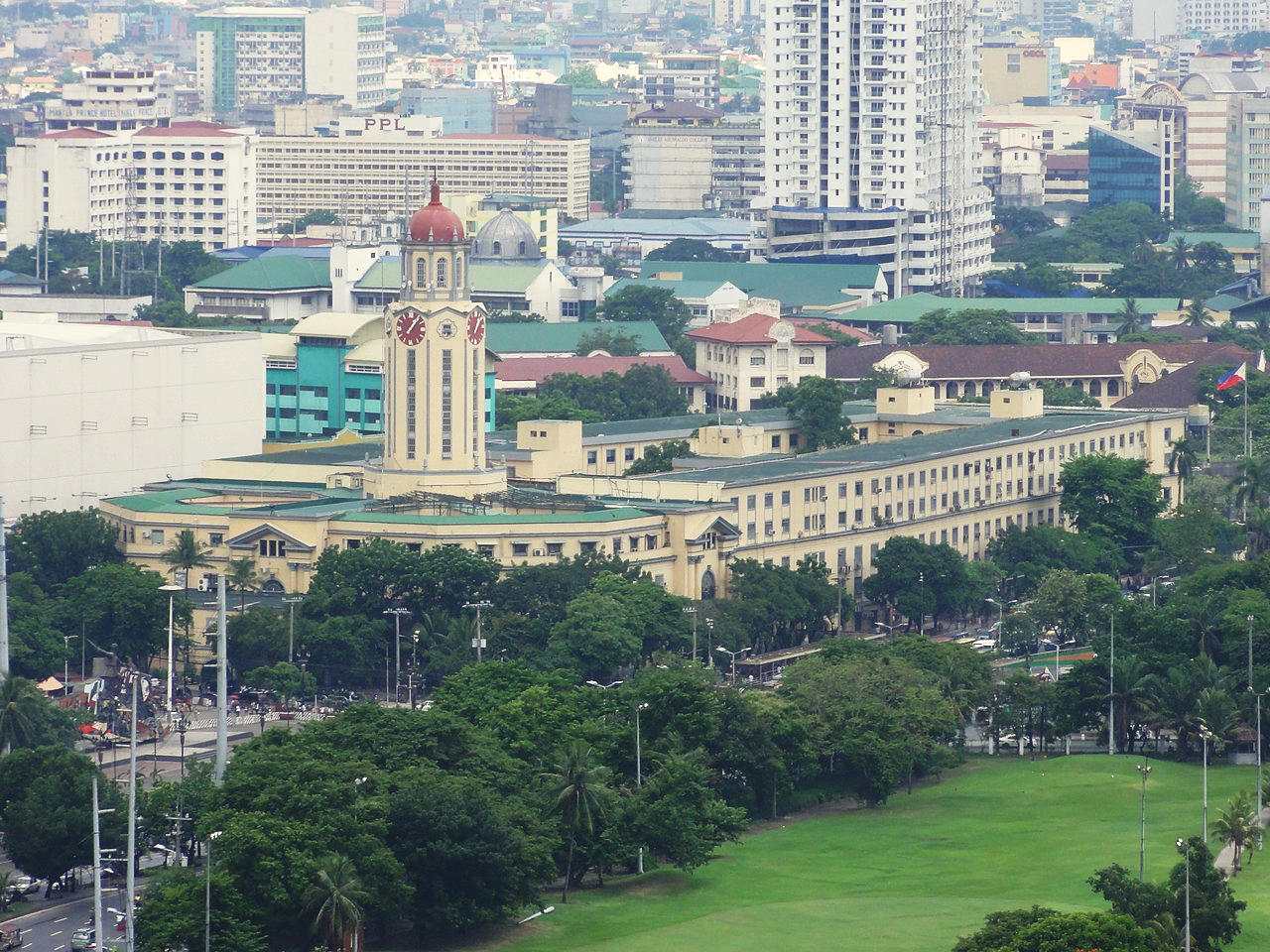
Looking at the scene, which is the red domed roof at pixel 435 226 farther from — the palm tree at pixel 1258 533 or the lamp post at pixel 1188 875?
the lamp post at pixel 1188 875

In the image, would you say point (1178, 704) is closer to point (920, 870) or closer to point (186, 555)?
point (920, 870)

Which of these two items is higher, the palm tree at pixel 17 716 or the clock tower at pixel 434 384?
the clock tower at pixel 434 384

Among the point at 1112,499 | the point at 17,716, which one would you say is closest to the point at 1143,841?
the point at 17,716

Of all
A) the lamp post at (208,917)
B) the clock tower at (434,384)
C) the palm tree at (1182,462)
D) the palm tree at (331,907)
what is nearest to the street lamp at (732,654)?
the clock tower at (434,384)

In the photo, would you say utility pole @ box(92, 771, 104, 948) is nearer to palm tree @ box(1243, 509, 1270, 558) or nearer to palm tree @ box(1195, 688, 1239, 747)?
palm tree @ box(1195, 688, 1239, 747)

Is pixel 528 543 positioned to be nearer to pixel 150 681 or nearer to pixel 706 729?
pixel 150 681

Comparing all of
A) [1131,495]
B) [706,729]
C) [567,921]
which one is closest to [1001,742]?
[706,729]
